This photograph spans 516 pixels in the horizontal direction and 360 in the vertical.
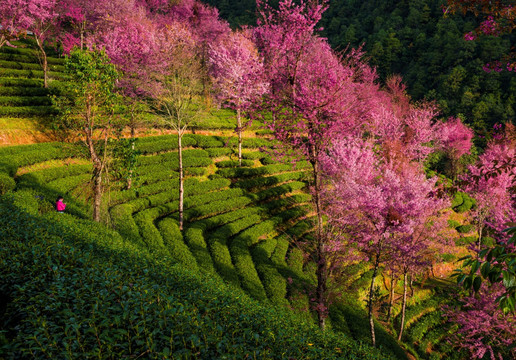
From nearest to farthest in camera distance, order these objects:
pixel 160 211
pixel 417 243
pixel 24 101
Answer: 1. pixel 417 243
2. pixel 160 211
3. pixel 24 101

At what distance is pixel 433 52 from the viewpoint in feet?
207

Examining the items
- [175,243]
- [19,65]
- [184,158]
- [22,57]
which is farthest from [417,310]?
[22,57]

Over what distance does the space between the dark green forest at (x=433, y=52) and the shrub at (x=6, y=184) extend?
3838 cm

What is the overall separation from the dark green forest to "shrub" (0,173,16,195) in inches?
1511

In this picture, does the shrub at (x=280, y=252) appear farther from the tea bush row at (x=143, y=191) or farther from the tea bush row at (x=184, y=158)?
the tea bush row at (x=184, y=158)

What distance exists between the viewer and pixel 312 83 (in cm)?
1147

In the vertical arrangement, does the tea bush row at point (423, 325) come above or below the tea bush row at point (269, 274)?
below

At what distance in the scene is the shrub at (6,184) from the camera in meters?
15.0

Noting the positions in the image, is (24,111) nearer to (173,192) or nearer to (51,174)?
(51,174)

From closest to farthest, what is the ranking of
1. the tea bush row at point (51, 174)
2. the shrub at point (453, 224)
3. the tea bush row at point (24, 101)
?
the tea bush row at point (51, 174) → the tea bush row at point (24, 101) → the shrub at point (453, 224)

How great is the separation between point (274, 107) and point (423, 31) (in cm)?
7679

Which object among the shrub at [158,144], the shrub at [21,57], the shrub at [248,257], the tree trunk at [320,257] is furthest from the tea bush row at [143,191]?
the shrub at [21,57]

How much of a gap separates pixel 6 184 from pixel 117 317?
14.8 metres

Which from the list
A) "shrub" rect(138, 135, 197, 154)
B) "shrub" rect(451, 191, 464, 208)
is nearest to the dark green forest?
"shrub" rect(451, 191, 464, 208)
